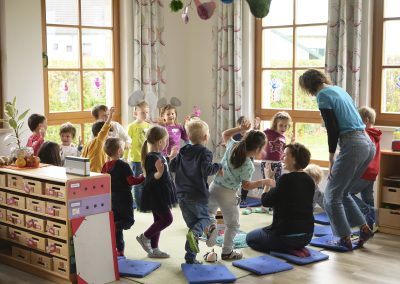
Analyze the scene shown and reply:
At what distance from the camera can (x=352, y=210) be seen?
16.2 feet

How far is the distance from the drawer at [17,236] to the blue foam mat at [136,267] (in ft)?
2.33

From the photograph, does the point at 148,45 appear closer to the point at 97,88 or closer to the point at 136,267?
the point at 97,88

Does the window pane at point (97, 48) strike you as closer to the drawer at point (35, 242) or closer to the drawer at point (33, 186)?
the drawer at point (33, 186)

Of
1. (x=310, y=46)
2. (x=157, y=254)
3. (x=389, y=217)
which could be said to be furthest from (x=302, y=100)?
(x=157, y=254)

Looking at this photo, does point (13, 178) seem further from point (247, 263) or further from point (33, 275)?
point (247, 263)

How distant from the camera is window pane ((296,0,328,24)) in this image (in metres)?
6.39

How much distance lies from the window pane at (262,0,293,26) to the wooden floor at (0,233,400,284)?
2.87 m

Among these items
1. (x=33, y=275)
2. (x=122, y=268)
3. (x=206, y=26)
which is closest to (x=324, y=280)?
(x=122, y=268)

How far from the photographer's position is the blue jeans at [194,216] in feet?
14.4

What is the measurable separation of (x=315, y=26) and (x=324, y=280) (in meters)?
3.18

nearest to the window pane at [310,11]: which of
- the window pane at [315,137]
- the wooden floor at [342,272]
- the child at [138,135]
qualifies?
the window pane at [315,137]

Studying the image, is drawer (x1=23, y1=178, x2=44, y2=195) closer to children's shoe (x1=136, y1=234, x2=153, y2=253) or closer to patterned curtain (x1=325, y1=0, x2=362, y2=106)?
children's shoe (x1=136, y1=234, x2=153, y2=253)

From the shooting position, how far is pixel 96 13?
6875mm

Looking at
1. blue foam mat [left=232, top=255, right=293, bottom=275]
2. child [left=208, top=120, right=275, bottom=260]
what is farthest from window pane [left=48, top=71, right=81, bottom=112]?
blue foam mat [left=232, top=255, right=293, bottom=275]
